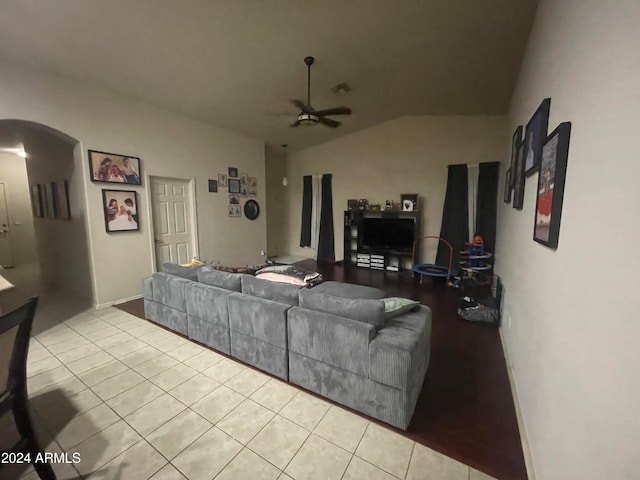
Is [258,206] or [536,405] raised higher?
[258,206]

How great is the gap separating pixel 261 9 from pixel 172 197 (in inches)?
128

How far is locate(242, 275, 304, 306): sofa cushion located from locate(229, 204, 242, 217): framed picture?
347 centimetres

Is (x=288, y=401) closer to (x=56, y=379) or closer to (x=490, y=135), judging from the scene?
(x=56, y=379)

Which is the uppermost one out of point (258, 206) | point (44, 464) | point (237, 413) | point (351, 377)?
point (258, 206)

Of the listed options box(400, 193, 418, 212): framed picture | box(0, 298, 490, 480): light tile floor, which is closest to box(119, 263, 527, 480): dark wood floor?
box(0, 298, 490, 480): light tile floor

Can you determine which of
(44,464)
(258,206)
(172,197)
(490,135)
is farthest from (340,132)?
(44,464)

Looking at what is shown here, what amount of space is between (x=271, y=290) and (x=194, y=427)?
1.03 meters

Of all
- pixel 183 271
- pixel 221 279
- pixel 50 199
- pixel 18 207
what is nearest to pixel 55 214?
pixel 50 199

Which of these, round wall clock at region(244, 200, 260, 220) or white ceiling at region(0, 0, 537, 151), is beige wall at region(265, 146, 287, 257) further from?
white ceiling at region(0, 0, 537, 151)

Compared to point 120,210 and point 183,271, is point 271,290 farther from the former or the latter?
point 120,210

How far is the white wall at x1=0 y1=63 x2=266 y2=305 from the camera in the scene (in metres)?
3.11

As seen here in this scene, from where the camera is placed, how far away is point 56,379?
217 centimetres

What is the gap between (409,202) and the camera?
5523mm

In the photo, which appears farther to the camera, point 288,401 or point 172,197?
point 172,197
